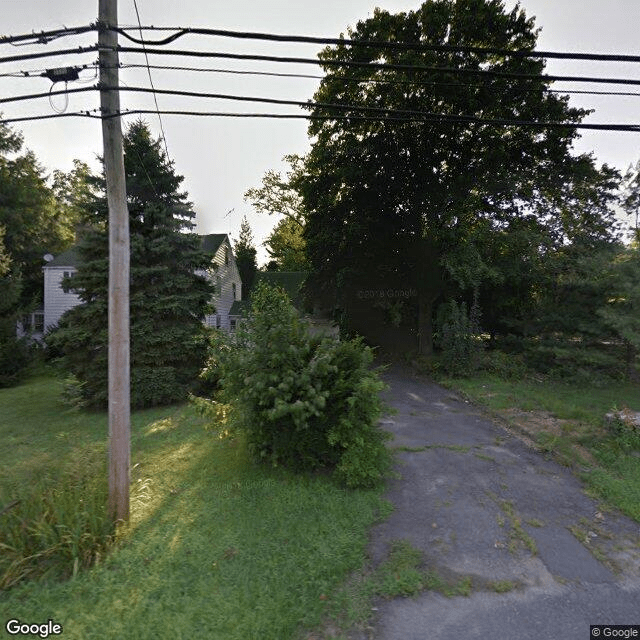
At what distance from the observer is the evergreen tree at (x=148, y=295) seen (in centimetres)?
883

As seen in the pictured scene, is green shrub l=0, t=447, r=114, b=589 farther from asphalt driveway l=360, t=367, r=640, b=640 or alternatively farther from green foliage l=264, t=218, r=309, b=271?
green foliage l=264, t=218, r=309, b=271

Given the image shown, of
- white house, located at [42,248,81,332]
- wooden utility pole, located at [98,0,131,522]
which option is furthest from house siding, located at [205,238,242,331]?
wooden utility pole, located at [98,0,131,522]

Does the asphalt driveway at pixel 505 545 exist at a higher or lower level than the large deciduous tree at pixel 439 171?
lower

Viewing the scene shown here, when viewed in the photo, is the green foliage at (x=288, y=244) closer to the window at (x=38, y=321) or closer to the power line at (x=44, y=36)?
the window at (x=38, y=321)

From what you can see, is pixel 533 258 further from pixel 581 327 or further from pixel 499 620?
pixel 499 620

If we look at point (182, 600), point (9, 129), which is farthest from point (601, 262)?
point (9, 129)

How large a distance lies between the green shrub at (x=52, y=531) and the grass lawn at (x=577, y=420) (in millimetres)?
5521

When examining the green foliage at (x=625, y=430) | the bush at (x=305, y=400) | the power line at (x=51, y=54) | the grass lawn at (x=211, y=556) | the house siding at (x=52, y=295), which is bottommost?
the grass lawn at (x=211, y=556)

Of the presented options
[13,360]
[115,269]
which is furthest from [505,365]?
[13,360]

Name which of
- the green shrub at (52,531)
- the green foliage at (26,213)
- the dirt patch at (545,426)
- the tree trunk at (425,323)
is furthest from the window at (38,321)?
the dirt patch at (545,426)

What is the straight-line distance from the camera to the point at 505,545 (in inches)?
136

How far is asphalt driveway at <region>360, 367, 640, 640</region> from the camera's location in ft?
8.54

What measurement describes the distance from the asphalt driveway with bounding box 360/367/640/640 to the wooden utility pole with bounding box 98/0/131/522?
266 centimetres

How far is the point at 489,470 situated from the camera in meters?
5.09
